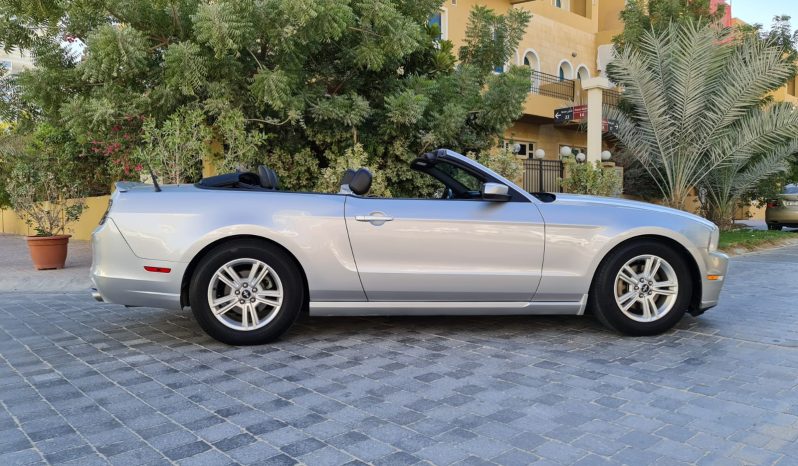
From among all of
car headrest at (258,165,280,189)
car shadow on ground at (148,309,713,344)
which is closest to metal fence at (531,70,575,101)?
car shadow on ground at (148,309,713,344)

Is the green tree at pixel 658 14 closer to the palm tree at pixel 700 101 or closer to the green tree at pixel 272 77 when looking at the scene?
the palm tree at pixel 700 101

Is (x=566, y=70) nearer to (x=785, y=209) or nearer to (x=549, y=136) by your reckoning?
(x=549, y=136)

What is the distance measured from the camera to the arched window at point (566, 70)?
2208cm

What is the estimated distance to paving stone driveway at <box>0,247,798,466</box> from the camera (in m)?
2.66

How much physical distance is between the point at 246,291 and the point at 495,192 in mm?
1957

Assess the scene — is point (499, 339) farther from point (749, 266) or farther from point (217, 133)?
point (749, 266)

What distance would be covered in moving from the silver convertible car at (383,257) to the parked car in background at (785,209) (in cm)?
1686

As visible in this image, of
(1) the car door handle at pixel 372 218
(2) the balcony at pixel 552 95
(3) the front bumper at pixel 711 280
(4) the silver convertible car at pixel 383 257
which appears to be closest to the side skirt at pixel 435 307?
(4) the silver convertible car at pixel 383 257

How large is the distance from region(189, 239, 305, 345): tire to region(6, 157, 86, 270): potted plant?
7298mm

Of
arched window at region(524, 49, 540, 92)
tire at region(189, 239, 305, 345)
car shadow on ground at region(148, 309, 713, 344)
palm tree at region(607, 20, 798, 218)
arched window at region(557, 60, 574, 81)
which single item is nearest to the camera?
tire at region(189, 239, 305, 345)

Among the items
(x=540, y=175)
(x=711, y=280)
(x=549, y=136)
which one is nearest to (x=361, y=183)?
(x=711, y=280)

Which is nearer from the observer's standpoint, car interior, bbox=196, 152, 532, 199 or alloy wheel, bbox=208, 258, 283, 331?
alloy wheel, bbox=208, 258, 283, 331

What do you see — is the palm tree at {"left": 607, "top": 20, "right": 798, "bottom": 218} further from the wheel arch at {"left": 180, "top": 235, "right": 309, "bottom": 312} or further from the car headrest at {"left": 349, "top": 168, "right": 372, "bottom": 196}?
the wheel arch at {"left": 180, "top": 235, "right": 309, "bottom": 312}

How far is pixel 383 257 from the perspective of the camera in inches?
171
